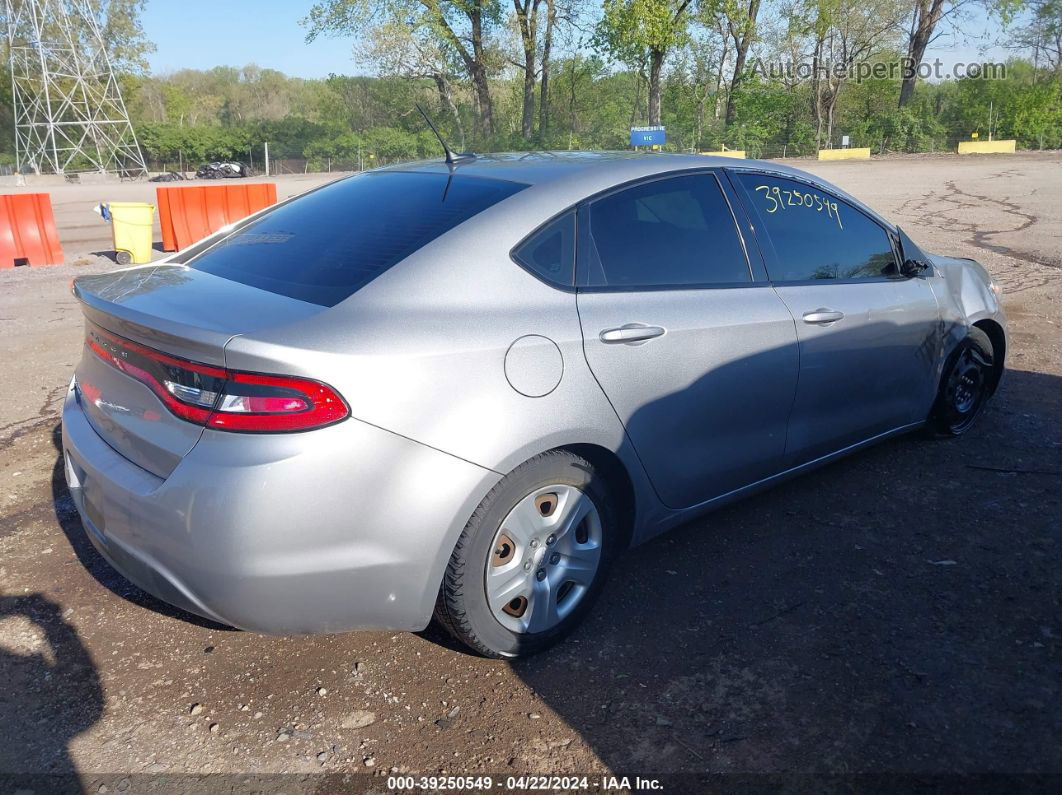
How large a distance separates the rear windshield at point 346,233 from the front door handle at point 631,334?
0.62 metres

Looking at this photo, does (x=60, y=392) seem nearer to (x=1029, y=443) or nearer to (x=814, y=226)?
(x=814, y=226)

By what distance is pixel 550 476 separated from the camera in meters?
2.70

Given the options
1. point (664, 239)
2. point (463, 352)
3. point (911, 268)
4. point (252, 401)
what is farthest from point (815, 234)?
point (252, 401)

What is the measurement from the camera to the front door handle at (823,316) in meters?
3.52

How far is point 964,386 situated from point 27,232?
12.4 meters

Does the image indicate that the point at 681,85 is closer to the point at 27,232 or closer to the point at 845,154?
the point at 845,154

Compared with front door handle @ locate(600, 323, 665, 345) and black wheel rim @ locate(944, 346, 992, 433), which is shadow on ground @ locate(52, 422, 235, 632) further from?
black wheel rim @ locate(944, 346, 992, 433)

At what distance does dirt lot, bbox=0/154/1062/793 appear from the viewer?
243cm

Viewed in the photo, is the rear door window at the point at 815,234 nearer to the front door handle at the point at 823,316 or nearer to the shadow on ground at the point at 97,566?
the front door handle at the point at 823,316

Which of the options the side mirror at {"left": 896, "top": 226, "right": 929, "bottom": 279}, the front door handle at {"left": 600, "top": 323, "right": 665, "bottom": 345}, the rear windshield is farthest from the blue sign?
the front door handle at {"left": 600, "top": 323, "right": 665, "bottom": 345}

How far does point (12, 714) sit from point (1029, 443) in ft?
16.2

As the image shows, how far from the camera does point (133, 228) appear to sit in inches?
463

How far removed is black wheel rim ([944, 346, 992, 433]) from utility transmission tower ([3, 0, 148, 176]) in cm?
5445

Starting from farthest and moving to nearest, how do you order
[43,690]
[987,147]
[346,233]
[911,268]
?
[987,147]
[911,268]
[346,233]
[43,690]
